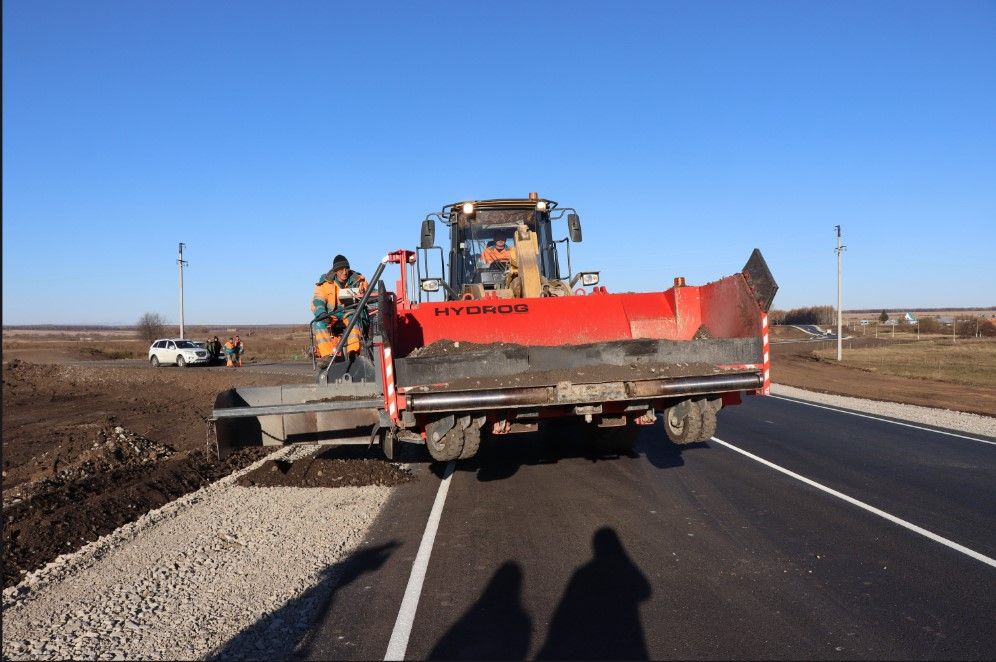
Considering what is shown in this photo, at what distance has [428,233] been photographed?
10.2 meters

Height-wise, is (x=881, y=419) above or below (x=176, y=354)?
below

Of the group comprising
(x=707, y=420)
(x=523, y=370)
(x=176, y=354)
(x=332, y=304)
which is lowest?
(x=176, y=354)

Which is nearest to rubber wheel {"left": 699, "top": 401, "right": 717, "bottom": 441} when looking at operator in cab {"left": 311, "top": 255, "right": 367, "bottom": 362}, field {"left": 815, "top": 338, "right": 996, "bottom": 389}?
operator in cab {"left": 311, "top": 255, "right": 367, "bottom": 362}

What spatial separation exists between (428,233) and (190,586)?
610 centimetres

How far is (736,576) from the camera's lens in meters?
5.03

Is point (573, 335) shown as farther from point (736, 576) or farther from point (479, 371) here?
point (736, 576)

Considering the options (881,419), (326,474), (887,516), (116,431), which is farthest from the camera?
(881,419)

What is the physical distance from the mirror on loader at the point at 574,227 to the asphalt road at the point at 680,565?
3.39 m

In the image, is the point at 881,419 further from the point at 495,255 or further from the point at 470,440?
the point at 470,440

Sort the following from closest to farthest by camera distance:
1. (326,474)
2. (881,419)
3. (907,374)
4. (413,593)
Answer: (413,593), (326,474), (881,419), (907,374)

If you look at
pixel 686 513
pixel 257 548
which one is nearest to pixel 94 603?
pixel 257 548

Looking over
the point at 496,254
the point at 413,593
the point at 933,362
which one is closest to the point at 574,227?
the point at 496,254

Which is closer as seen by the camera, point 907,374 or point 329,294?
point 329,294

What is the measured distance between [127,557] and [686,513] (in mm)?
4731
